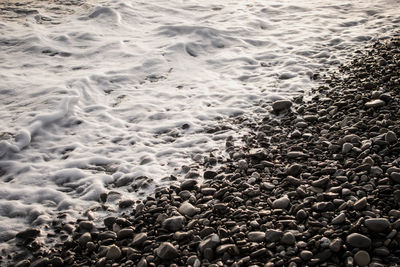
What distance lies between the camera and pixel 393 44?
5.84 metres

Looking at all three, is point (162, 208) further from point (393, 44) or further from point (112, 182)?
point (393, 44)

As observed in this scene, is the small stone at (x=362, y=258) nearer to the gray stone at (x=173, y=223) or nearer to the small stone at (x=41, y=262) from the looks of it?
the gray stone at (x=173, y=223)

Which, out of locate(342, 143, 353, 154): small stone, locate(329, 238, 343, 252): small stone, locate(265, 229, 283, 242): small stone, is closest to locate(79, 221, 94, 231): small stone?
locate(265, 229, 283, 242): small stone

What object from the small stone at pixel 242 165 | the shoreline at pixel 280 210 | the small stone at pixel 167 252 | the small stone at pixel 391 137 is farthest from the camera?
the small stone at pixel 242 165

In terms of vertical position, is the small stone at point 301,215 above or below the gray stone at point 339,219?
below

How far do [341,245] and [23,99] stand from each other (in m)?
4.67

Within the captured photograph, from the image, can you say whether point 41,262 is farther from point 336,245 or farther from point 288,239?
point 336,245

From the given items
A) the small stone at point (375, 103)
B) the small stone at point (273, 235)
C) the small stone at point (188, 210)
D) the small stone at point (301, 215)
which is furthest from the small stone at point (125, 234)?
the small stone at point (375, 103)

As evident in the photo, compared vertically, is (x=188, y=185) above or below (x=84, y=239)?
above

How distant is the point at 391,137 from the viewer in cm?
351

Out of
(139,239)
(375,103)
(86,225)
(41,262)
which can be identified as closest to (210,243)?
(139,239)

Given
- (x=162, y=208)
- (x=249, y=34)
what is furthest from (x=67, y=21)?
(x=162, y=208)

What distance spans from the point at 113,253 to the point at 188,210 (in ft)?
2.33

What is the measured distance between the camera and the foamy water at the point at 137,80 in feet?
12.7
